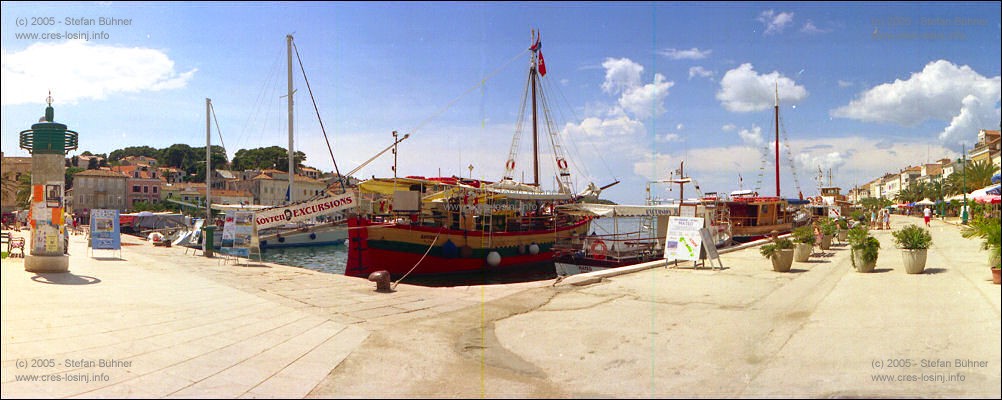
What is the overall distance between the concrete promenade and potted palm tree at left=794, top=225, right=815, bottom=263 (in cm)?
335

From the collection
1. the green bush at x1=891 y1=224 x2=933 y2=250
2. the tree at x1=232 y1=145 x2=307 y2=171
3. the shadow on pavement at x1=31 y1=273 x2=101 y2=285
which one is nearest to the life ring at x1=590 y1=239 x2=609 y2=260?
the green bush at x1=891 y1=224 x2=933 y2=250

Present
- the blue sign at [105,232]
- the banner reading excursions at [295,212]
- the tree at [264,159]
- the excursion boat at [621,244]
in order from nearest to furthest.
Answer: the blue sign at [105,232] → the banner reading excursions at [295,212] → the excursion boat at [621,244] → the tree at [264,159]

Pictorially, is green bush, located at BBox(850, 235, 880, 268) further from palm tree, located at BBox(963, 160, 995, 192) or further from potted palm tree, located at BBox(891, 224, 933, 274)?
palm tree, located at BBox(963, 160, 995, 192)

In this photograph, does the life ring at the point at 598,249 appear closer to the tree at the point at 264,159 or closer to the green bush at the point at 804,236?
the green bush at the point at 804,236

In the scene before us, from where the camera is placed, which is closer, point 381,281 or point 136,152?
point 381,281

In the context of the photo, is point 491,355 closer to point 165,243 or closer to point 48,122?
point 48,122

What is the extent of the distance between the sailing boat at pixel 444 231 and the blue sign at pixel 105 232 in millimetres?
7444

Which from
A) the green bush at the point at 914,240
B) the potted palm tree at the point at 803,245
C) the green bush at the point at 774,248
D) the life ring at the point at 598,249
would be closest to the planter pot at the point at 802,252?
the potted palm tree at the point at 803,245

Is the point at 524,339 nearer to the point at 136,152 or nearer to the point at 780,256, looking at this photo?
the point at 780,256

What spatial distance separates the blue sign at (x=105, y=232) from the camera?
60.5 feet

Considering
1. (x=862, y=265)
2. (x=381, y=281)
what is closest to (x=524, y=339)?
(x=381, y=281)

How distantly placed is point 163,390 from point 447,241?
1822 cm

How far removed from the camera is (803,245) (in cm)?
1515

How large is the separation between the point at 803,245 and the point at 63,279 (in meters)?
16.8
